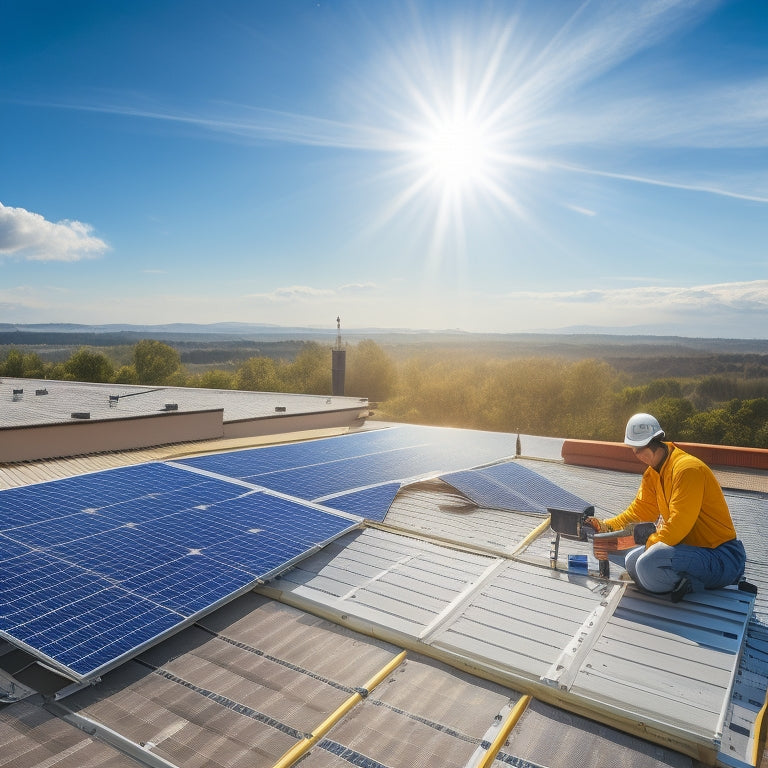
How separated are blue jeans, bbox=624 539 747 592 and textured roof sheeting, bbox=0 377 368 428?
46.2 feet

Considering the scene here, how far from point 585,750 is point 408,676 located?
1500 millimetres

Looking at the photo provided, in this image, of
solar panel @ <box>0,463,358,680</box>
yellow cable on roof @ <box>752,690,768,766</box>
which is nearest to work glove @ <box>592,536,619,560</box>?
Result: yellow cable on roof @ <box>752,690,768,766</box>

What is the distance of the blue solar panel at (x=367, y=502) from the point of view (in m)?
8.90

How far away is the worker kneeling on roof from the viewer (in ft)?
19.6

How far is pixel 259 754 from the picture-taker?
13.2 ft

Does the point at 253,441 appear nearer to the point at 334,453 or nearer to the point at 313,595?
the point at 334,453

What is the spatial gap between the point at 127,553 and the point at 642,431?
240 inches

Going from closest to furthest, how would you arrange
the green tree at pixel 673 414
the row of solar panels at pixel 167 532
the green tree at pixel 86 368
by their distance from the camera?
1. the row of solar panels at pixel 167 532
2. the green tree at pixel 673 414
3. the green tree at pixel 86 368

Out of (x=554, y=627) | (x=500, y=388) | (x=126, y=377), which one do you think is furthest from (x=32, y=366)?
(x=554, y=627)

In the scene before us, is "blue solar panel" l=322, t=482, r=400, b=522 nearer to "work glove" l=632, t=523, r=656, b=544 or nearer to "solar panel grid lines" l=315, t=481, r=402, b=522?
"solar panel grid lines" l=315, t=481, r=402, b=522

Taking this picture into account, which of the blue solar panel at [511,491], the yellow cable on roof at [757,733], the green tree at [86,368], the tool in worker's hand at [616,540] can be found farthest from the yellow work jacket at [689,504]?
the green tree at [86,368]

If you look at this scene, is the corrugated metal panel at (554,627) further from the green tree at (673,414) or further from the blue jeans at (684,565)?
the green tree at (673,414)

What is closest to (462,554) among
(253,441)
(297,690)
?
(297,690)

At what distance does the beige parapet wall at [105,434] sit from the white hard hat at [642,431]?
13.8 m
